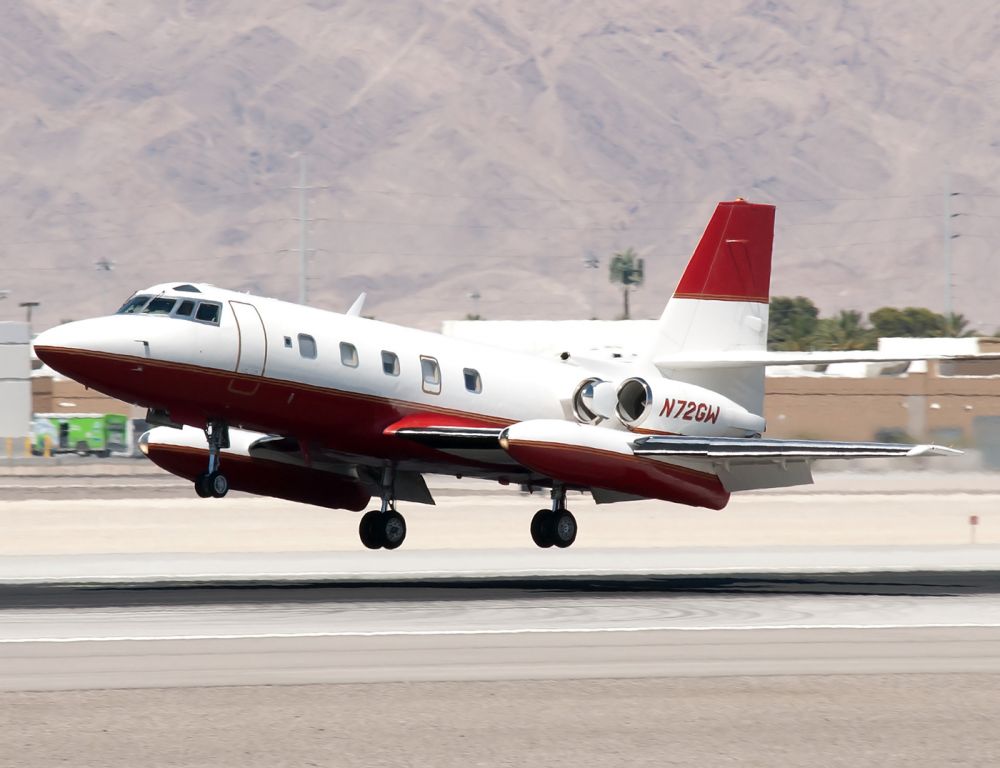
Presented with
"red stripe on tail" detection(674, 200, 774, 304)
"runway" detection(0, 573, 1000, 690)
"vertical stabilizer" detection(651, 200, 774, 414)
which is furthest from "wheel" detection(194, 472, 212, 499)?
"red stripe on tail" detection(674, 200, 774, 304)

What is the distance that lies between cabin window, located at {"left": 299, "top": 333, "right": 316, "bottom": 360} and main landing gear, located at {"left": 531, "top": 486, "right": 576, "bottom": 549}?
18.4 ft

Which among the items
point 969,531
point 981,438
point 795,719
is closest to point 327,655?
point 795,719

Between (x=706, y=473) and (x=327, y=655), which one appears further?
(x=706, y=473)

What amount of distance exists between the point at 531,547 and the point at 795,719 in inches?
887

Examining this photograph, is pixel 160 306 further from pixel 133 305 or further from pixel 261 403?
pixel 261 403

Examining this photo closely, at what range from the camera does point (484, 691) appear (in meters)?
15.5

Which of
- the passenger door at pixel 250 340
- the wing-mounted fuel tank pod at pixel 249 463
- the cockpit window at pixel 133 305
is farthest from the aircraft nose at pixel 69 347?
the wing-mounted fuel tank pod at pixel 249 463

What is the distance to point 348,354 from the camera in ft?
95.8

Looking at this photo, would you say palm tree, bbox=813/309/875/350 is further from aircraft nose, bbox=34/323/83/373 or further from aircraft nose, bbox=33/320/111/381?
aircraft nose, bbox=34/323/83/373

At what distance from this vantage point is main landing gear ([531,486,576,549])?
31.7 meters

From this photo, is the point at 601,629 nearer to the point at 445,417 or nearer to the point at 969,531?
the point at 445,417

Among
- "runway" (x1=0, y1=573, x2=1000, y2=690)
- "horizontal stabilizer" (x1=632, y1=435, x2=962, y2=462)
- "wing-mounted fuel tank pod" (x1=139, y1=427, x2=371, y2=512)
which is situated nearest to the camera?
"runway" (x1=0, y1=573, x2=1000, y2=690)

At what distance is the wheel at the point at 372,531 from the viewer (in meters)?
32.1

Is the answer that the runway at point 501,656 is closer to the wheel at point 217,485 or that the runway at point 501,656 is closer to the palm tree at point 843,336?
the wheel at point 217,485
